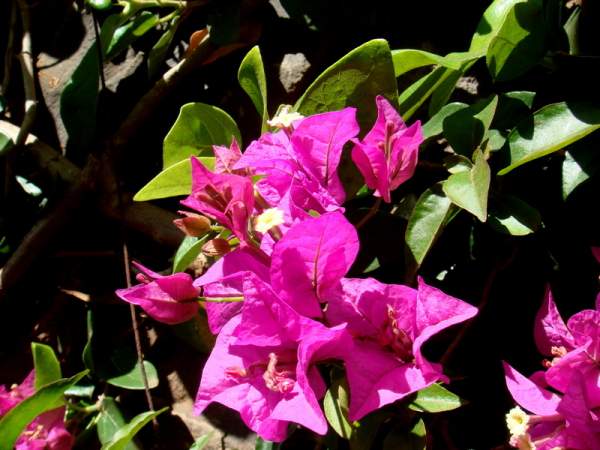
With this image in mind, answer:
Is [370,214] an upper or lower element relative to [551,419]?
upper

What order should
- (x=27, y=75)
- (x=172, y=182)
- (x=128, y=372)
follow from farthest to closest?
(x=27, y=75) < (x=128, y=372) < (x=172, y=182)

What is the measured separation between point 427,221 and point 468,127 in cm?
12

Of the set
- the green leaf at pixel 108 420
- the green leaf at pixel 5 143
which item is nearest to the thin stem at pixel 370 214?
the green leaf at pixel 108 420

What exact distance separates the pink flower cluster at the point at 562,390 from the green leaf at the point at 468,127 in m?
0.19

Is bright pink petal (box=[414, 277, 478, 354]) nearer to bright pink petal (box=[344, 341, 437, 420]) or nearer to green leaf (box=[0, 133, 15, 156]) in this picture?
bright pink petal (box=[344, 341, 437, 420])

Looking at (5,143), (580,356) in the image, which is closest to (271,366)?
(580,356)

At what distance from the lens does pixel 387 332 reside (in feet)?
2.16

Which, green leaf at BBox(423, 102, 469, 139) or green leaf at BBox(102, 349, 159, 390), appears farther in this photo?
green leaf at BBox(102, 349, 159, 390)

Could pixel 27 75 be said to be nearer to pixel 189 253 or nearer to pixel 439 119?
pixel 189 253

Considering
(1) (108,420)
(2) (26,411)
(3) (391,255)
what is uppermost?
(3) (391,255)

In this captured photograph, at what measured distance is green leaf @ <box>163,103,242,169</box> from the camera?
0.88m


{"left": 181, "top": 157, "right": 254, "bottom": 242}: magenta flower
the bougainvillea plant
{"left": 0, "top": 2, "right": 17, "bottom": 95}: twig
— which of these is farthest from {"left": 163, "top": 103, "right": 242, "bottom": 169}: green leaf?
{"left": 0, "top": 2, "right": 17, "bottom": 95}: twig

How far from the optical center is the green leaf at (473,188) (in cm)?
65

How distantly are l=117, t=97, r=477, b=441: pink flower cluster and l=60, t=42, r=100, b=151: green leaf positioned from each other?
54 centimetres
